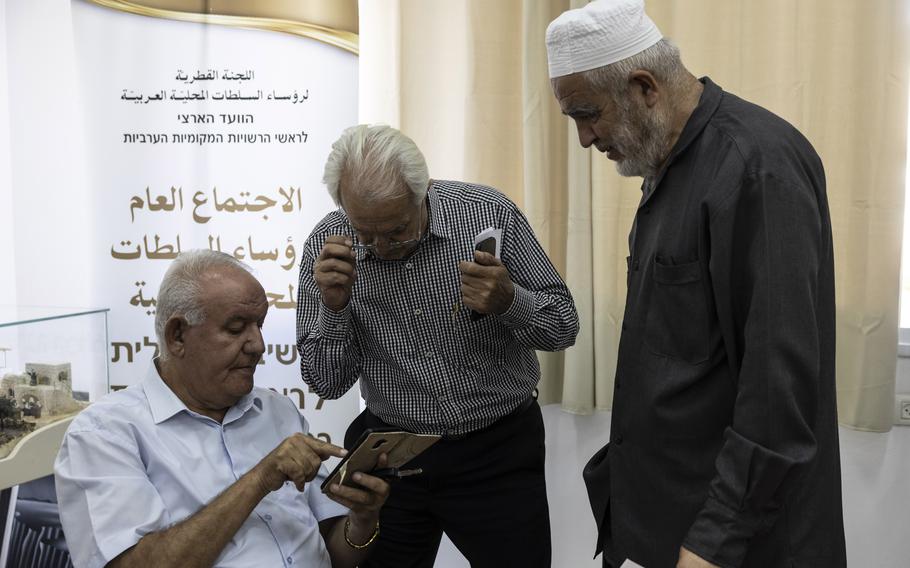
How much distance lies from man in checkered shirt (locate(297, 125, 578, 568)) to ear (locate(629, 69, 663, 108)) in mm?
660

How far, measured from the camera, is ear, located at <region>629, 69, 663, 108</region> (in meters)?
1.37

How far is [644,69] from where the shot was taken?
4.51 ft

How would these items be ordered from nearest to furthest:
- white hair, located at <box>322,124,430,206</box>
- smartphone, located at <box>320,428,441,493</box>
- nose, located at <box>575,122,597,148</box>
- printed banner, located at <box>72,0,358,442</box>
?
nose, located at <box>575,122,597,148</box> → smartphone, located at <box>320,428,441,493</box> → white hair, located at <box>322,124,430,206</box> → printed banner, located at <box>72,0,358,442</box>

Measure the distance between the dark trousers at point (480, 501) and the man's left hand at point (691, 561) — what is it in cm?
80

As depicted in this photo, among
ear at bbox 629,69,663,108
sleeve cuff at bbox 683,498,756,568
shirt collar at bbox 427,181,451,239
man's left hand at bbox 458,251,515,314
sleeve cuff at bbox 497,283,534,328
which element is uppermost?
ear at bbox 629,69,663,108

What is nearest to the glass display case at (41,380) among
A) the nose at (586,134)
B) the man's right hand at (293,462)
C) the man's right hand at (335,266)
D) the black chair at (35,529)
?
the black chair at (35,529)

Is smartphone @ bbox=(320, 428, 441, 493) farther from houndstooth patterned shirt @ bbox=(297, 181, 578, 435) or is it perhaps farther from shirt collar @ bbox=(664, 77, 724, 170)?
shirt collar @ bbox=(664, 77, 724, 170)

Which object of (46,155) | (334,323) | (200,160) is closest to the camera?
(334,323)

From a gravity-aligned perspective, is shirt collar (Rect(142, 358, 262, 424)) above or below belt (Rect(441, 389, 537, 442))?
above

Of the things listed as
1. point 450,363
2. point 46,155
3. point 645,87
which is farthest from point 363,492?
point 46,155

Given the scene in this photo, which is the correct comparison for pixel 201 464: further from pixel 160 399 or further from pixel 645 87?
pixel 645 87

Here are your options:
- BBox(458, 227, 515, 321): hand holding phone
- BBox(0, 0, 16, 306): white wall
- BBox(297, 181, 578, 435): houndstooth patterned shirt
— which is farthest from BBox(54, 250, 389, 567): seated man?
BBox(0, 0, 16, 306): white wall

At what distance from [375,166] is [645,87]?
0.65 metres

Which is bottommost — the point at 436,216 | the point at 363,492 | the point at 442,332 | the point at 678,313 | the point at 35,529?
the point at 35,529
